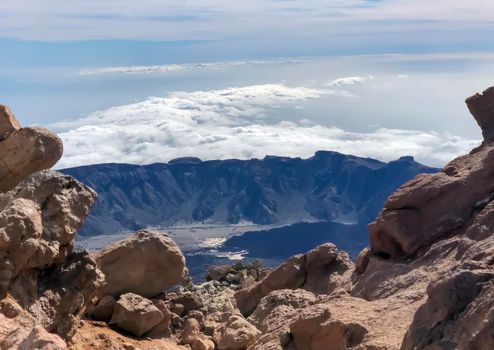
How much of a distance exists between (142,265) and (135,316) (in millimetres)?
3687

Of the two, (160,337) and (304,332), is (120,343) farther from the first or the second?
(304,332)

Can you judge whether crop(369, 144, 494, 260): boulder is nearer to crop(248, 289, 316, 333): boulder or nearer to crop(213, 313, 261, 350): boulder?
crop(248, 289, 316, 333): boulder

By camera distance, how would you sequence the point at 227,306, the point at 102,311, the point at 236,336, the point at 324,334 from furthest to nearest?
the point at 227,306 < the point at 102,311 < the point at 236,336 < the point at 324,334

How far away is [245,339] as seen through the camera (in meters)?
27.0

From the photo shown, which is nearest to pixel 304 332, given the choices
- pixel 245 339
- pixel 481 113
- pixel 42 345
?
pixel 245 339

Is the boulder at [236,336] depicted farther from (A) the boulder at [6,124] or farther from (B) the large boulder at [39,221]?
(A) the boulder at [6,124]

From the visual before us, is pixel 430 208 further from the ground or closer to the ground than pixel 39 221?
closer to the ground

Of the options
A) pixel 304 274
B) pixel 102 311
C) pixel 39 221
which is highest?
pixel 39 221

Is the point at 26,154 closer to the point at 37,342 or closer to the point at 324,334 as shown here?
the point at 324,334

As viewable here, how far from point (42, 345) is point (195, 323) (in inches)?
590

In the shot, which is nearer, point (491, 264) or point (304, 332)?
point (491, 264)

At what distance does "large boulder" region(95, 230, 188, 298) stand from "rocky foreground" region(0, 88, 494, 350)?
0.04 metres

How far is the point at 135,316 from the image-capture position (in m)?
26.5

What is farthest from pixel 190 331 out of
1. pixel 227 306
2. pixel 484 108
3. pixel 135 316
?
pixel 484 108
